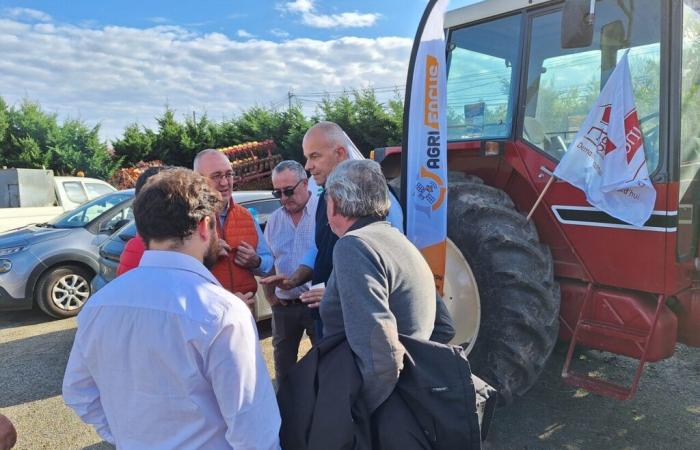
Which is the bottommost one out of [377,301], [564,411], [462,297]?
[564,411]

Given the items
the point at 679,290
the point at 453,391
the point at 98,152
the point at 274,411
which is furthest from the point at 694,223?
the point at 98,152

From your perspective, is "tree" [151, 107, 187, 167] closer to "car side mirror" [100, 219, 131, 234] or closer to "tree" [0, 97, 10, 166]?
"tree" [0, 97, 10, 166]

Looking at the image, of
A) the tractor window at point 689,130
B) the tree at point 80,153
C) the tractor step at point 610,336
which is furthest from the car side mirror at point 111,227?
the tree at point 80,153

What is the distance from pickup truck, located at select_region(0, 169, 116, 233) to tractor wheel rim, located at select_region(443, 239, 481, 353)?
8.94 metres

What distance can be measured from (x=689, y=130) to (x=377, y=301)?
92.1 inches

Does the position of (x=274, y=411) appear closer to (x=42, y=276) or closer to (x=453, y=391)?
(x=453, y=391)

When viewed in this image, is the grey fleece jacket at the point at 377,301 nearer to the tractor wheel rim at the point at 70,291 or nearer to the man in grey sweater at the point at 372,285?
the man in grey sweater at the point at 372,285

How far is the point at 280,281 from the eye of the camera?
266cm

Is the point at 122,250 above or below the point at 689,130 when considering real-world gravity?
below

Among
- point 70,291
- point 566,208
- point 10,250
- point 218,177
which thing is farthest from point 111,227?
point 566,208

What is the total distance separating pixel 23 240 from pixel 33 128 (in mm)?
18320

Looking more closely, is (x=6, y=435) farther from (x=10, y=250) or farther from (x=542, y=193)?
(x=10, y=250)

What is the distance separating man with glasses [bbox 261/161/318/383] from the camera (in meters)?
2.97

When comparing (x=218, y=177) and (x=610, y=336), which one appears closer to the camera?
(x=218, y=177)
